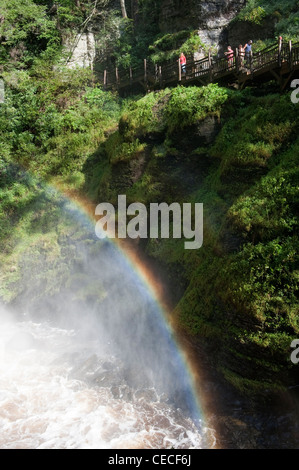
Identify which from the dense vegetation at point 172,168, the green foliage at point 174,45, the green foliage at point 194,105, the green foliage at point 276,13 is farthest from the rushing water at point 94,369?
the green foliage at point 276,13

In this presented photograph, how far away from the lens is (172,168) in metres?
11.6

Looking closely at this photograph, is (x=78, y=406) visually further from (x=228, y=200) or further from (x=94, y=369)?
(x=228, y=200)

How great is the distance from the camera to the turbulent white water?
7.39 metres

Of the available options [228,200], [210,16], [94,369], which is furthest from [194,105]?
[210,16]

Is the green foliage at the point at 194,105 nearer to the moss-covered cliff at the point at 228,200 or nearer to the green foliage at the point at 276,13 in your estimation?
the moss-covered cliff at the point at 228,200

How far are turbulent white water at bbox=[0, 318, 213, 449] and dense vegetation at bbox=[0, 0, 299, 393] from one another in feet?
6.34

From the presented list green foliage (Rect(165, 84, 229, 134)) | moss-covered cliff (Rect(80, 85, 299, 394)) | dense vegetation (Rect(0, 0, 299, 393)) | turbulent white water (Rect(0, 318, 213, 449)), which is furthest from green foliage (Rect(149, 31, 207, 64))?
turbulent white water (Rect(0, 318, 213, 449))

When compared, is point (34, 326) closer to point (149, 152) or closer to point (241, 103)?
point (149, 152)

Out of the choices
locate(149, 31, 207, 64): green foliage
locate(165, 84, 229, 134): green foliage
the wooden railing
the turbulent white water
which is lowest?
the turbulent white water

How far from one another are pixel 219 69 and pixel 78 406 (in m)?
13.0

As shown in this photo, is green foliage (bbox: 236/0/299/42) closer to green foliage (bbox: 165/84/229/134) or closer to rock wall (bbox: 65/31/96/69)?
green foliage (bbox: 165/84/229/134)

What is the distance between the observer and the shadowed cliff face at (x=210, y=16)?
19.1 meters

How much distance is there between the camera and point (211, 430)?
23.7ft

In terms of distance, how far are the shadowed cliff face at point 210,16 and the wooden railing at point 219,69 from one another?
2.09 metres
